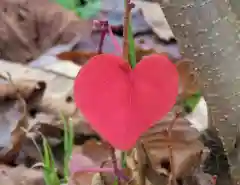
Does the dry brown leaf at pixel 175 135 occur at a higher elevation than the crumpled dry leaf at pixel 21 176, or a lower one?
higher

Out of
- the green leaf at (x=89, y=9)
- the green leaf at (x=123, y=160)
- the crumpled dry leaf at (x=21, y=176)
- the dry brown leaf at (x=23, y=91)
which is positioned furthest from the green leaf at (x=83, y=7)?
the green leaf at (x=123, y=160)

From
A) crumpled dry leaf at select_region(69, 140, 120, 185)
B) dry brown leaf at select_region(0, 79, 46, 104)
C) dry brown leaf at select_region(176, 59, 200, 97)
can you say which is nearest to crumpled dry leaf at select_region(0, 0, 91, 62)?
dry brown leaf at select_region(0, 79, 46, 104)

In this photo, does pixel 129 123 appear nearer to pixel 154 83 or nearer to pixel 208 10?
pixel 154 83

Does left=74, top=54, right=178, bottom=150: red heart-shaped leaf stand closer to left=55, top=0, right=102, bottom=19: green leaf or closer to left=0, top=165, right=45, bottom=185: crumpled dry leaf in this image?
→ left=0, top=165, right=45, bottom=185: crumpled dry leaf

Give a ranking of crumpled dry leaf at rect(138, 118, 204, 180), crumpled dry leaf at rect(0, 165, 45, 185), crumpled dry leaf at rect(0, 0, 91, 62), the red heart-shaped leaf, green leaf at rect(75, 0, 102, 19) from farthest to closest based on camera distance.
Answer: green leaf at rect(75, 0, 102, 19), crumpled dry leaf at rect(0, 0, 91, 62), crumpled dry leaf at rect(0, 165, 45, 185), crumpled dry leaf at rect(138, 118, 204, 180), the red heart-shaped leaf

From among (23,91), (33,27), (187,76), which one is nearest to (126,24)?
(187,76)

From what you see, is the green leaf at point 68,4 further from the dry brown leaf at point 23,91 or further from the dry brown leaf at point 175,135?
the dry brown leaf at point 175,135
